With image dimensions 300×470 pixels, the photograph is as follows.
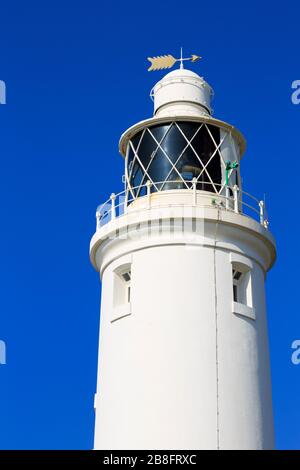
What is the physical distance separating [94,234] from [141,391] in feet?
12.7

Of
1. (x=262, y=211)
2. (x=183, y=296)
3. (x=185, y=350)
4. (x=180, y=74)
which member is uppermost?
(x=180, y=74)

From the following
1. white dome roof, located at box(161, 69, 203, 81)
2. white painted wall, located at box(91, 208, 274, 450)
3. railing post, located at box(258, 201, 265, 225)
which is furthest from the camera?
white dome roof, located at box(161, 69, 203, 81)

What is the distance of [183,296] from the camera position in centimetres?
1838

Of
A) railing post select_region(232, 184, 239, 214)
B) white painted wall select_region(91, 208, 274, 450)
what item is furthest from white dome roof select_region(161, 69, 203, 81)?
white painted wall select_region(91, 208, 274, 450)

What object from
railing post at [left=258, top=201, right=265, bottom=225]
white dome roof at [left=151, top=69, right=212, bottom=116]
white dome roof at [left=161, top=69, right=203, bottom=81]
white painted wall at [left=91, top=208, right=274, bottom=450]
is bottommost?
white painted wall at [left=91, top=208, right=274, bottom=450]

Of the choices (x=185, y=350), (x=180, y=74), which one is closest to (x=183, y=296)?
(x=185, y=350)

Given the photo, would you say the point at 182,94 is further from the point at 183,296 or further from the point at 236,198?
the point at 183,296

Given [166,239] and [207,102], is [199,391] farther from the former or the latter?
[207,102]

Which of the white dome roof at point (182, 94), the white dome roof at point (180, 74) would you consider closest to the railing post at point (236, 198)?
the white dome roof at point (182, 94)

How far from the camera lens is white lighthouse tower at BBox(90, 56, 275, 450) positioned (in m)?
17.6

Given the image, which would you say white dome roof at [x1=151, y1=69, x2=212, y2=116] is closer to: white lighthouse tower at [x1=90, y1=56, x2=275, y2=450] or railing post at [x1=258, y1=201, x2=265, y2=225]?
white lighthouse tower at [x1=90, y1=56, x2=275, y2=450]

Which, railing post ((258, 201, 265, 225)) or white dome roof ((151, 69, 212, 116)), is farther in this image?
white dome roof ((151, 69, 212, 116))

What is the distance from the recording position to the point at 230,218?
752 inches
